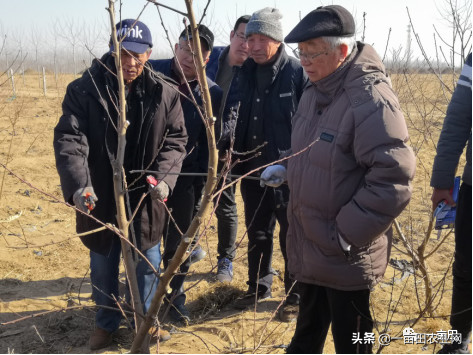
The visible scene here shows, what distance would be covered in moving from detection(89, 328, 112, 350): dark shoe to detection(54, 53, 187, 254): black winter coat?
515 millimetres

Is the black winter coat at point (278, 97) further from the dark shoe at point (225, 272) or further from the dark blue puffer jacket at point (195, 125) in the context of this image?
the dark shoe at point (225, 272)

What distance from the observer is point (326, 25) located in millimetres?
2008

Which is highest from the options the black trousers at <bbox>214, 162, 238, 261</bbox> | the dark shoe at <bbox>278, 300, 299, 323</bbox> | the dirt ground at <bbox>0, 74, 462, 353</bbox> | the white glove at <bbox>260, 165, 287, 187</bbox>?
the white glove at <bbox>260, 165, 287, 187</bbox>

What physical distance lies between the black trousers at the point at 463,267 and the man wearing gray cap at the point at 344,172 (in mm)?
429

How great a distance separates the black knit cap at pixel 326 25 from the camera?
6.59 feet

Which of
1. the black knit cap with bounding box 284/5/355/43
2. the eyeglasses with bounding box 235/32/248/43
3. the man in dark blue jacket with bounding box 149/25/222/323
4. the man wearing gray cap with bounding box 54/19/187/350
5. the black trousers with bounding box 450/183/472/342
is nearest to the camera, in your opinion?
the black knit cap with bounding box 284/5/355/43

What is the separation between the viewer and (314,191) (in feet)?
6.72

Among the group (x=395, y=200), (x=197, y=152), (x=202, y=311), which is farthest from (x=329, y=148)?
(x=202, y=311)

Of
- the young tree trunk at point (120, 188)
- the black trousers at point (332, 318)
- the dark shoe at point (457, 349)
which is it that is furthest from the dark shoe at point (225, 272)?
the young tree trunk at point (120, 188)

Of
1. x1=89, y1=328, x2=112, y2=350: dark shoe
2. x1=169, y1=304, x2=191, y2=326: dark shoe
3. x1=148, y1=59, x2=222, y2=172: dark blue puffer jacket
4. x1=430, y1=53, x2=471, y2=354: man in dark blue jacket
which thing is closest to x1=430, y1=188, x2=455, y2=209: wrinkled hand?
x1=430, y1=53, x2=471, y2=354: man in dark blue jacket

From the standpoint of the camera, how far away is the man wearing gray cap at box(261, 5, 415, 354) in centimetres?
189

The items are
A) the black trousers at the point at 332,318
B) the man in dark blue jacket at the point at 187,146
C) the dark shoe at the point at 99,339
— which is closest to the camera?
the black trousers at the point at 332,318

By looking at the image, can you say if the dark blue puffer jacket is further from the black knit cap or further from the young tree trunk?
the young tree trunk

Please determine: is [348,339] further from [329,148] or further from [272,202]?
[272,202]
